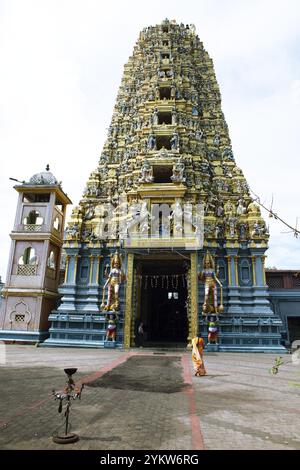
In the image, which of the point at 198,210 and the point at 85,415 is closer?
the point at 85,415

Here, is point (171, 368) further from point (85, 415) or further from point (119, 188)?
point (119, 188)

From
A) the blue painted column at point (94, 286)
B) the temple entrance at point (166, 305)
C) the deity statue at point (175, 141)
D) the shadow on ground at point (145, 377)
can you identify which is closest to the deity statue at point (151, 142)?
the deity statue at point (175, 141)

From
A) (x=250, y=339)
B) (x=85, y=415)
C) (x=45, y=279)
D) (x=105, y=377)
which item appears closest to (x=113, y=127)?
(x=45, y=279)

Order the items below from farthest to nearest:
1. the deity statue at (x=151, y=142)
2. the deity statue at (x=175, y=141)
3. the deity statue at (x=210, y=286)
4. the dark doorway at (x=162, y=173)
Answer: the deity statue at (x=151, y=142)
the deity statue at (x=175, y=141)
the dark doorway at (x=162, y=173)
the deity statue at (x=210, y=286)

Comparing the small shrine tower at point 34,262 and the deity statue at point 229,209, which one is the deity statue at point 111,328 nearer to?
the small shrine tower at point 34,262

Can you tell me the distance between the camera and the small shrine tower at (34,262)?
65.8ft

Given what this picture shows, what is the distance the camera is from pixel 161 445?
178 inches

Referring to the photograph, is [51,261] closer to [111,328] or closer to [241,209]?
[111,328]

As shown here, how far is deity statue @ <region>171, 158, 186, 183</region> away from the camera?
70.0ft

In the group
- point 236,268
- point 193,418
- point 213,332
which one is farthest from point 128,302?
point 193,418

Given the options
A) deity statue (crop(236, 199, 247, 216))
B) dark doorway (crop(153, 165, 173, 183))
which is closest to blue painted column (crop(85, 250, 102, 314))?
dark doorway (crop(153, 165, 173, 183))

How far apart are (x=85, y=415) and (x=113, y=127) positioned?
2450 cm

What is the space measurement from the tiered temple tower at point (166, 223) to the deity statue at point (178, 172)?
0.09 meters
